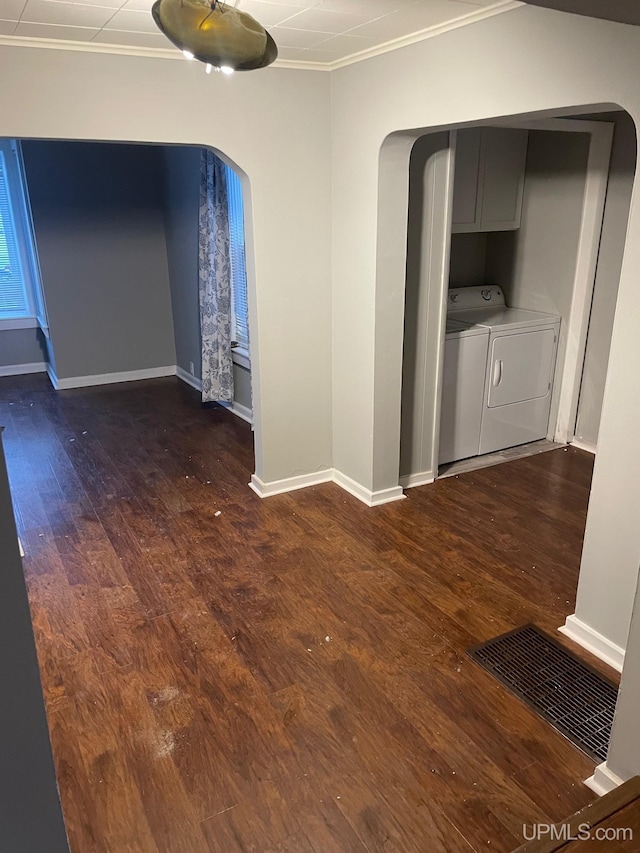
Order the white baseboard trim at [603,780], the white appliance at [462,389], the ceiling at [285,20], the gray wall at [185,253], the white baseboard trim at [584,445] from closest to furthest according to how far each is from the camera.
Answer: the white baseboard trim at [603,780], the ceiling at [285,20], the white appliance at [462,389], the white baseboard trim at [584,445], the gray wall at [185,253]

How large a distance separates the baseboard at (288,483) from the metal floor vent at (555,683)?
1690 millimetres

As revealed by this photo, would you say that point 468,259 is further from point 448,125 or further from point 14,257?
point 14,257

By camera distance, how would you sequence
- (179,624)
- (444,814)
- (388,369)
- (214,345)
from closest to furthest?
(444,814), (179,624), (388,369), (214,345)

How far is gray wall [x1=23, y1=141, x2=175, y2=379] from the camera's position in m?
5.85

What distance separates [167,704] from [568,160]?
4.00 metres

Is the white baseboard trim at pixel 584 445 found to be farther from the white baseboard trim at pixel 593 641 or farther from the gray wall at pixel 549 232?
the white baseboard trim at pixel 593 641

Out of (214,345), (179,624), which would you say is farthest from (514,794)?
(214,345)

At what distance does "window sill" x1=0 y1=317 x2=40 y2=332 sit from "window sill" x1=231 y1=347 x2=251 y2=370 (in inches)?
108

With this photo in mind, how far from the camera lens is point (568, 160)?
4.25 meters

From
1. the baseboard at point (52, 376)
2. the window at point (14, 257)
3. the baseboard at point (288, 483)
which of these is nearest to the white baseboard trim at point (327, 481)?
the baseboard at point (288, 483)

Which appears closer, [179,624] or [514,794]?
[514,794]

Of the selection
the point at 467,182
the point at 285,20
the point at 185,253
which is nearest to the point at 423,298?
the point at 467,182

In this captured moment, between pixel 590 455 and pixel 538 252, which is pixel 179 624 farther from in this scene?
pixel 538 252

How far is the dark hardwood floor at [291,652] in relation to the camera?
6.24ft
